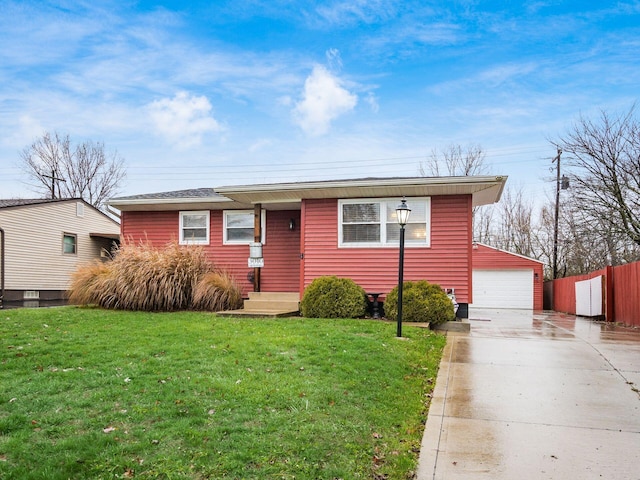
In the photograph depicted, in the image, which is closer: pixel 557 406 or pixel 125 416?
pixel 125 416

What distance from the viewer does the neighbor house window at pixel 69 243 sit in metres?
21.4

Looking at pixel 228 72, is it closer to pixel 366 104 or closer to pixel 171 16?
pixel 171 16

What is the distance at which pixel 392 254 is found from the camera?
1097cm

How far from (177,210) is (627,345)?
36.2 feet

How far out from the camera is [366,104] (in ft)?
51.0

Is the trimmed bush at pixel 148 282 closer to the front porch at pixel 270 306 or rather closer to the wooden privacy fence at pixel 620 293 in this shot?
the front porch at pixel 270 306

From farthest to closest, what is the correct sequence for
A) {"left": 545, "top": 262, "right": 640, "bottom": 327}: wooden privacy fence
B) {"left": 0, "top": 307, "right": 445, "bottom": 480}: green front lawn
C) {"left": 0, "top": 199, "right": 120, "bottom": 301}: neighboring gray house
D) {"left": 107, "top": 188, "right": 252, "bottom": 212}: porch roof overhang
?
{"left": 0, "top": 199, "right": 120, "bottom": 301}: neighboring gray house, {"left": 107, "top": 188, "right": 252, "bottom": 212}: porch roof overhang, {"left": 545, "top": 262, "right": 640, "bottom": 327}: wooden privacy fence, {"left": 0, "top": 307, "right": 445, "bottom": 480}: green front lawn

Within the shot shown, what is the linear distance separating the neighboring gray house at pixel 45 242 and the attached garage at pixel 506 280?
52.3 feet

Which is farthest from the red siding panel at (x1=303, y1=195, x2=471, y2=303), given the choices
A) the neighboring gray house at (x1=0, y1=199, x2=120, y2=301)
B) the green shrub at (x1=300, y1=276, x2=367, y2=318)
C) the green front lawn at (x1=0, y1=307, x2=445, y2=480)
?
the neighboring gray house at (x1=0, y1=199, x2=120, y2=301)

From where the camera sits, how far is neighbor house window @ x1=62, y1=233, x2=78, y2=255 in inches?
841

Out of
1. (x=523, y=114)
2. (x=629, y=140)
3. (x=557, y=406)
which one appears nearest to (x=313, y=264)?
(x=557, y=406)

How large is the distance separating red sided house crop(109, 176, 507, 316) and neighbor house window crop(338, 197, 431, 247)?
0.02 metres

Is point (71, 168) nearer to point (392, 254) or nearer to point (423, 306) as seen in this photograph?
point (392, 254)

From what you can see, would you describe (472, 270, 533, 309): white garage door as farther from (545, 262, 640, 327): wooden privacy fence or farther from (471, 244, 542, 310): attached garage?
(545, 262, 640, 327): wooden privacy fence
